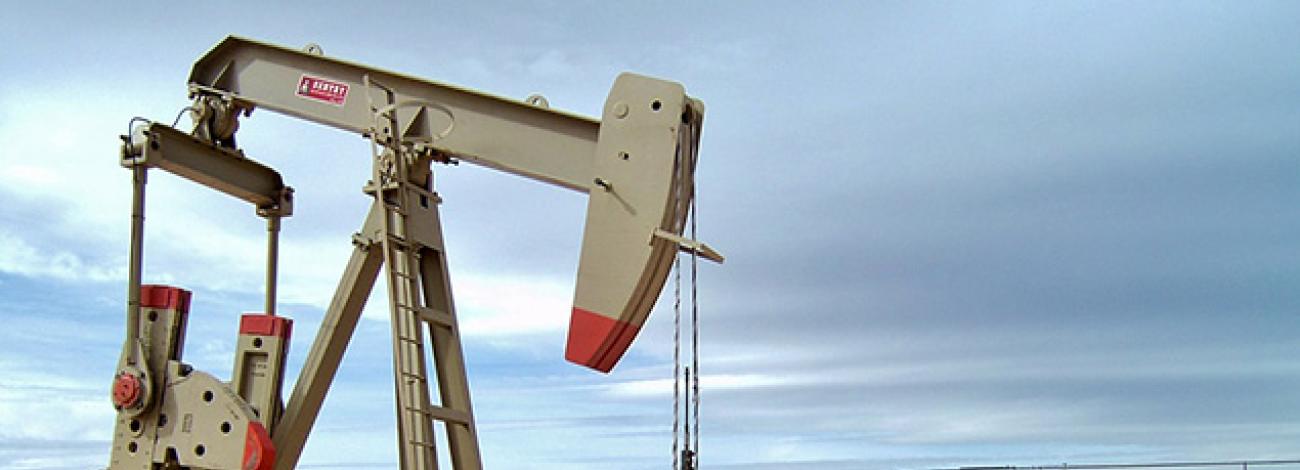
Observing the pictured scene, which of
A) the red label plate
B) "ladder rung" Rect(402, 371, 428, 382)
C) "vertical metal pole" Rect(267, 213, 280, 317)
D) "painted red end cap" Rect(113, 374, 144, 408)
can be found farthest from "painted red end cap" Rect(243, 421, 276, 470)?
the red label plate

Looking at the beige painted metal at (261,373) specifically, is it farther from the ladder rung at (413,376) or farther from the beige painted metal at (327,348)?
the ladder rung at (413,376)

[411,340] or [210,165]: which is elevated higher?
[210,165]

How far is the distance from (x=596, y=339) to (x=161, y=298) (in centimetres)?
263

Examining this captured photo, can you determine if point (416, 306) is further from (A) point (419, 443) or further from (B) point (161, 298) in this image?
(B) point (161, 298)

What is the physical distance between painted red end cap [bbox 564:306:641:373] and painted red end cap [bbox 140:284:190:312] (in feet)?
7.84

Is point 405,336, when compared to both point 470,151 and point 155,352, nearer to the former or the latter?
point 470,151

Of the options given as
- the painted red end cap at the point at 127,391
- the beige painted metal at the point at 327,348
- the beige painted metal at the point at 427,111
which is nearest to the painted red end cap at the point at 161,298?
the painted red end cap at the point at 127,391

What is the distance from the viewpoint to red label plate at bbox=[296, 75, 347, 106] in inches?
289

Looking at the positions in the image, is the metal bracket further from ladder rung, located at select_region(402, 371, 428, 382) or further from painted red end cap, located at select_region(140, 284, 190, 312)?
painted red end cap, located at select_region(140, 284, 190, 312)

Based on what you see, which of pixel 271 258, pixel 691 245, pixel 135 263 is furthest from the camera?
pixel 271 258

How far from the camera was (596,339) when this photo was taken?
623 centimetres

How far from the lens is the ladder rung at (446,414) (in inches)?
254

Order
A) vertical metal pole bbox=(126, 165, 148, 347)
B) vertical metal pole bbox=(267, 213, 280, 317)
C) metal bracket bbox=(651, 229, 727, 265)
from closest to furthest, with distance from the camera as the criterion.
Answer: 1. metal bracket bbox=(651, 229, 727, 265)
2. vertical metal pole bbox=(126, 165, 148, 347)
3. vertical metal pole bbox=(267, 213, 280, 317)

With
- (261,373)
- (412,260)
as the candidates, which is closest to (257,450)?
(261,373)
